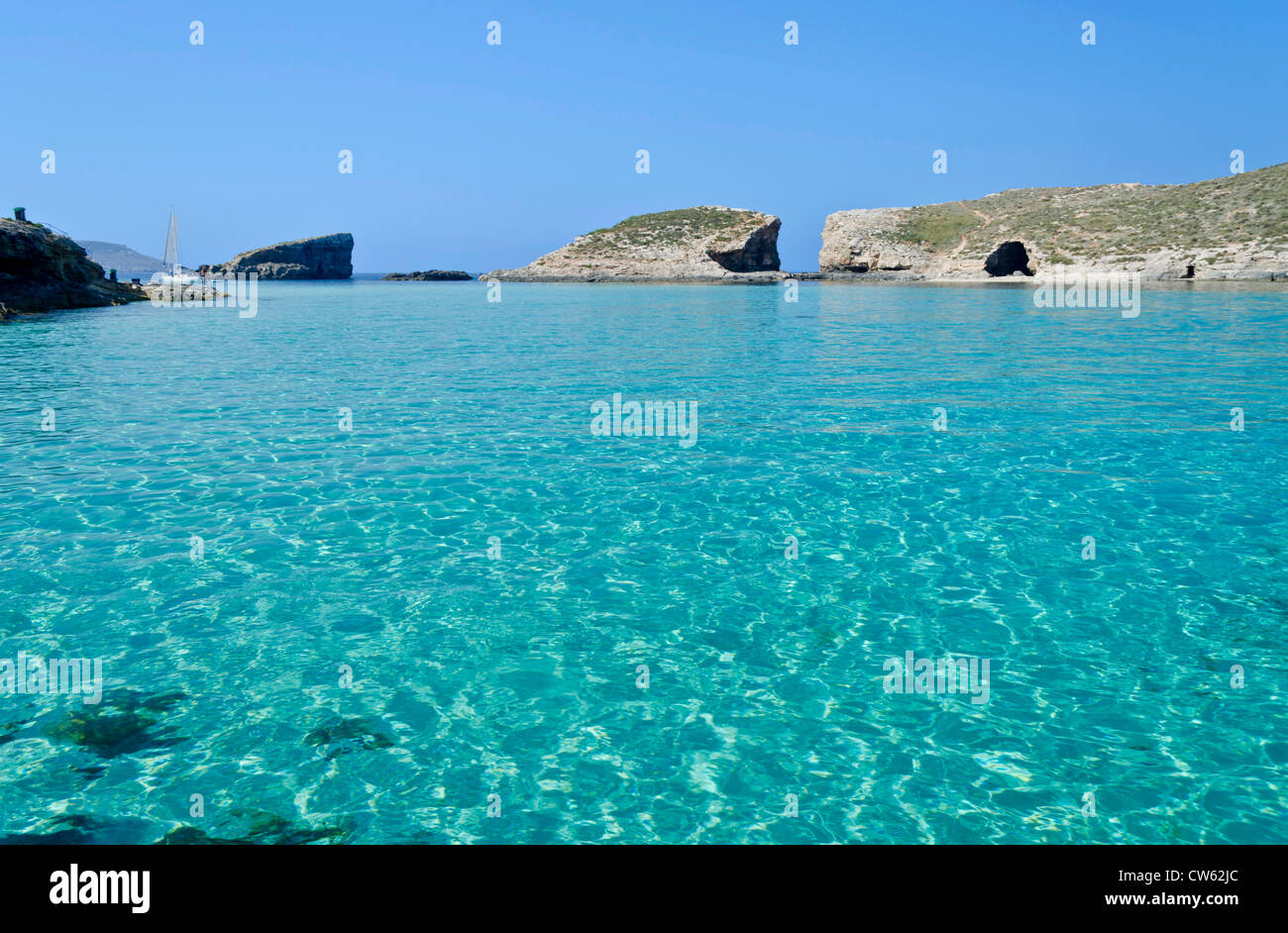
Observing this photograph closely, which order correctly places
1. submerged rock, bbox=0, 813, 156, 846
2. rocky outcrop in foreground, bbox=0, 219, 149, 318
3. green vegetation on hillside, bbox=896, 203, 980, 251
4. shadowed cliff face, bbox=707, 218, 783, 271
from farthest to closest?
1. shadowed cliff face, bbox=707, 218, 783, 271
2. green vegetation on hillside, bbox=896, 203, 980, 251
3. rocky outcrop in foreground, bbox=0, 219, 149, 318
4. submerged rock, bbox=0, 813, 156, 846

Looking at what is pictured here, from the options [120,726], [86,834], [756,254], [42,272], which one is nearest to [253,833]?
[86,834]

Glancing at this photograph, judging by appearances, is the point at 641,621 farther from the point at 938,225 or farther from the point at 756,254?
the point at 938,225

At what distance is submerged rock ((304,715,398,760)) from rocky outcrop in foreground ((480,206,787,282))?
134486mm

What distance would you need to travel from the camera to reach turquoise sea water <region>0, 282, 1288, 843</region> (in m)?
6.46

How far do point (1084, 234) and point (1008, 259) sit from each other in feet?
36.3

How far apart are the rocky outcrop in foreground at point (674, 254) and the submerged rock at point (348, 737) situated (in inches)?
5295

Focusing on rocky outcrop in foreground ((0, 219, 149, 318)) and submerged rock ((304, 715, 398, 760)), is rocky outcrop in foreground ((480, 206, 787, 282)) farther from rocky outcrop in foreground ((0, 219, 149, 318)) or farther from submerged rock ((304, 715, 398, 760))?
submerged rock ((304, 715, 398, 760))

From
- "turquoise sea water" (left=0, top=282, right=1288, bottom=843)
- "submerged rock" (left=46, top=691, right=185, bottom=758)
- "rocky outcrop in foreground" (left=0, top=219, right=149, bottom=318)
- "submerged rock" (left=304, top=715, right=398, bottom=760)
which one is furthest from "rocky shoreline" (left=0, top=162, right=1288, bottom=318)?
"submerged rock" (left=304, top=715, right=398, bottom=760)

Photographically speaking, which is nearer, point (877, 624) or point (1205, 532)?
point (877, 624)
